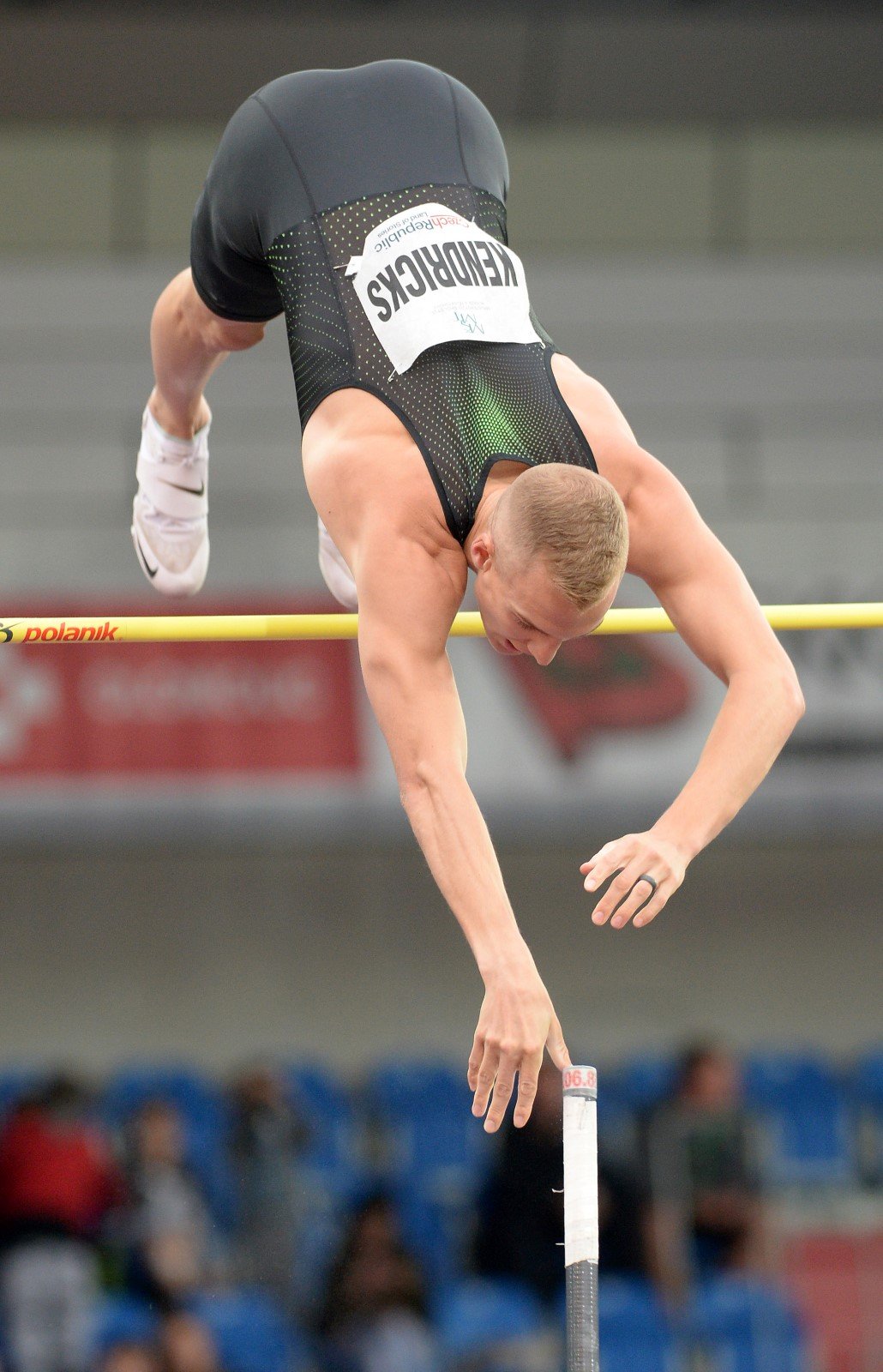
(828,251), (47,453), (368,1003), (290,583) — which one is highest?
(828,251)

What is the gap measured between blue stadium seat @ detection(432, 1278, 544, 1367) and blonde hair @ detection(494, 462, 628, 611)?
3.79m

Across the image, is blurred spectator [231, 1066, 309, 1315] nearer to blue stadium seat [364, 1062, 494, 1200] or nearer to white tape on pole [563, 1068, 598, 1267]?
blue stadium seat [364, 1062, 494, 1200]

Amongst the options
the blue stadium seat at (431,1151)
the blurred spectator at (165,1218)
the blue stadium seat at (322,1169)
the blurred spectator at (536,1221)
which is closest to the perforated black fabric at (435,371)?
the blue stadium seat at (322,1169)

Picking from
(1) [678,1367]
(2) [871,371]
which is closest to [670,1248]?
(1) [678,1367]

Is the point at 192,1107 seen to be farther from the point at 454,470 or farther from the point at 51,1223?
the point at 454,470

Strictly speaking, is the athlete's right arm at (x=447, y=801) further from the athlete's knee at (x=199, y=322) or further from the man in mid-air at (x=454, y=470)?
the athlete's knee at (x=199, y=322)

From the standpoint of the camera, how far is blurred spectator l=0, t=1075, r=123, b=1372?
6.18m

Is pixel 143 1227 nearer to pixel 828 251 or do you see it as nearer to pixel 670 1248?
pixel 670 1248

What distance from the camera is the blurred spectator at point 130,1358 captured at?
5.69m

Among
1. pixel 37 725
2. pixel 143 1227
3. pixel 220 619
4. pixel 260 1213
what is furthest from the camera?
pixel 37 725

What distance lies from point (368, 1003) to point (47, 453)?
334 centimetres

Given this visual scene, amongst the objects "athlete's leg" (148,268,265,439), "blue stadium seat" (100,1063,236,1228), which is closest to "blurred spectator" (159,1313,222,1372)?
"blue stadium seat" (100,1063,236,1228)

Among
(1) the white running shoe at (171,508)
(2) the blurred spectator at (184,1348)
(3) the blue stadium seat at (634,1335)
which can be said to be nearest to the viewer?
(1) the white running shoe at (171,508)

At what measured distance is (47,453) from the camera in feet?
30.0
